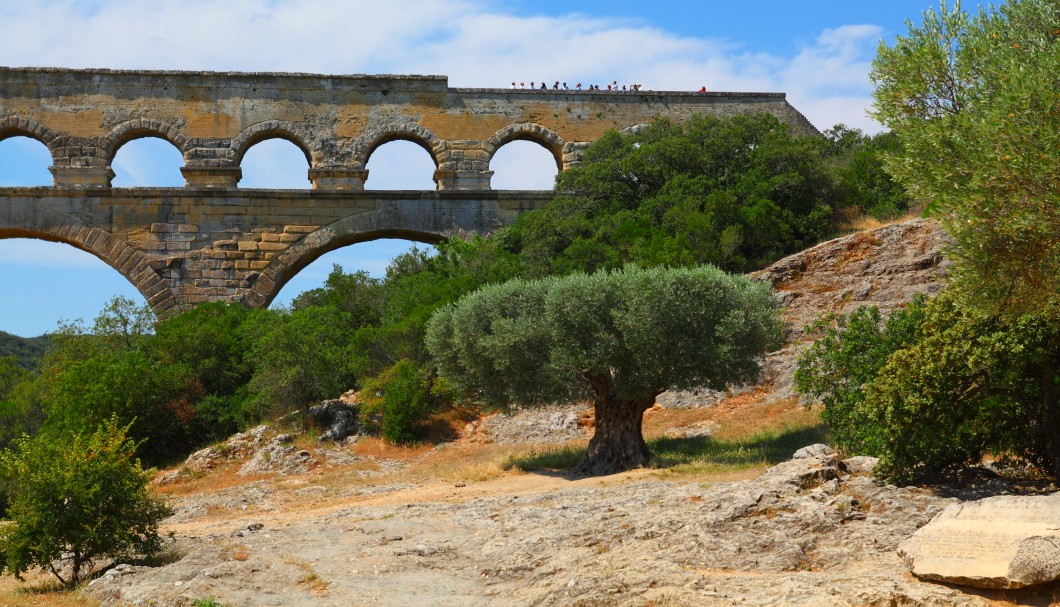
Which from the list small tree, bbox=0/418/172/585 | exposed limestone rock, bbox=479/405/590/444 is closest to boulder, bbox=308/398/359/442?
exposed limestone rock, bbox=479/405/590/444

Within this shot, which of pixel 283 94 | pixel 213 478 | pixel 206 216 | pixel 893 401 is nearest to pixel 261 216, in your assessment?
pixel 206 216

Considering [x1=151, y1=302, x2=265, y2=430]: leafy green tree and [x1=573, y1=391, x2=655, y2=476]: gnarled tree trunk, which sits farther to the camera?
[x1=151, y1=302, x2=265, y2=430]: leafy green tree

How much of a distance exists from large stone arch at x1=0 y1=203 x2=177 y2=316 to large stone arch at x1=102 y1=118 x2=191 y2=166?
1992 mm

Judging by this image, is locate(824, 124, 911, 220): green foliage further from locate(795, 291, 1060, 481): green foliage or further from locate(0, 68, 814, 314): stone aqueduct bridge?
locate(795, 291, 1060, 481): green foliage

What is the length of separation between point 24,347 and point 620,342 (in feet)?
166

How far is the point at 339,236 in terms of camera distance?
27484 mm

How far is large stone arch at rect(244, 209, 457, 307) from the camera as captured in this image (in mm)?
27141

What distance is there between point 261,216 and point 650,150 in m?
9.53

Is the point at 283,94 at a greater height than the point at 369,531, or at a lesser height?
greater

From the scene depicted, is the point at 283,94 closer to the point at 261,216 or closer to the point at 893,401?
the point at 261,216

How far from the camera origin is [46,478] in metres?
11.6

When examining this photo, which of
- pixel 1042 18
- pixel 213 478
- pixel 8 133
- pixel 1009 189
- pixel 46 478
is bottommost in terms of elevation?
pixel 213 478

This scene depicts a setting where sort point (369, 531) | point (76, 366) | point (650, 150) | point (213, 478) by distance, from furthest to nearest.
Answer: point (650, 150)
point (76, 366)
point (213, 478)
point (369, 531)

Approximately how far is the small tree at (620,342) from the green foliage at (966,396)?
505 cm
